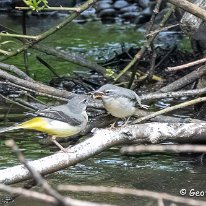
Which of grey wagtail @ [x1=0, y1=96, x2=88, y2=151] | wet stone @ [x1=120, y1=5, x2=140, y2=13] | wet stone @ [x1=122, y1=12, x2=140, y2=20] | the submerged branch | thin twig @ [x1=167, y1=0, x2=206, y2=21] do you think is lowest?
wet stone @ [x1=122, y1=12, x2=140, y2=20]

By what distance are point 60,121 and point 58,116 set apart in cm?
5

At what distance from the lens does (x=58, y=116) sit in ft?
17.9

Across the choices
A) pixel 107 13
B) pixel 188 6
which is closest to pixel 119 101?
pixel 188 6

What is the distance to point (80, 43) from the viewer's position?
12766mm

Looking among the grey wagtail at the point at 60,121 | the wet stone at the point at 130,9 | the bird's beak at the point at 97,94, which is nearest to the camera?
the grey wagtail at the point at 60,121

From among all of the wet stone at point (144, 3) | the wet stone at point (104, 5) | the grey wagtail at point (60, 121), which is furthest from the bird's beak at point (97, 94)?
the wet stone at point (144, 3)

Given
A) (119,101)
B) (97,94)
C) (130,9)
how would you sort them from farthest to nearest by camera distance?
(130,9) → (97,94) → (119,101)

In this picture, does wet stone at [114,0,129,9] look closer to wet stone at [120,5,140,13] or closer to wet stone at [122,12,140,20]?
wet stone at [120,5,140,13]

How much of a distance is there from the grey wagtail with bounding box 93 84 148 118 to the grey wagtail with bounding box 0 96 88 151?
10.1 inches

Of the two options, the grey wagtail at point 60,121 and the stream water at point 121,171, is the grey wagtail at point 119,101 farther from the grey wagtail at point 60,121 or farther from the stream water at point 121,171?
the stream water at point 121,171

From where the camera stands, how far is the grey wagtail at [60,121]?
5.36 m

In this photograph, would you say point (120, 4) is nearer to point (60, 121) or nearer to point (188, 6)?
point (188, 6)

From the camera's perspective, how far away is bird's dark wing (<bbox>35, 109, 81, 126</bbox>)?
17.7ft

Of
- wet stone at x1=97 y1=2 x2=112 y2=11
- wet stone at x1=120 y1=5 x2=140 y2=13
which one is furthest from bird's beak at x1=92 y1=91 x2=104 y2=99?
wet stone at x1=120 y1=5 x2=140 y2=13
